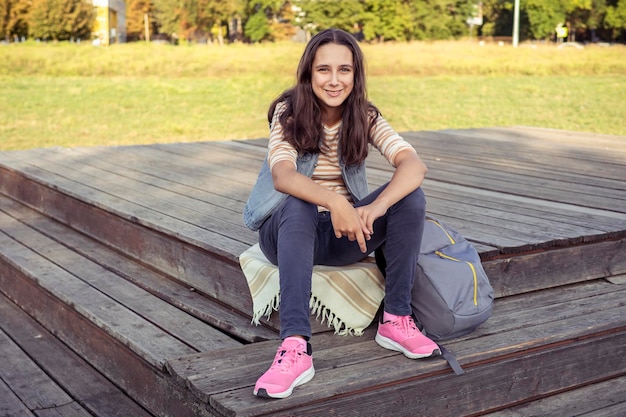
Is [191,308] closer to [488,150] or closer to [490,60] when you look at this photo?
[488,150]

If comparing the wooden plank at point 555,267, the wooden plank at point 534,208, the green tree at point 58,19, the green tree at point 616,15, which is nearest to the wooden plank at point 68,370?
the wooden plank at point 555,267

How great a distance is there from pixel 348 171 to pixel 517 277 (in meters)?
0.76

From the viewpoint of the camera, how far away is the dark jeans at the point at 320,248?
2.47 metres

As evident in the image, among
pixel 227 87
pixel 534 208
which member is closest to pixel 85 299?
pixel 534 208

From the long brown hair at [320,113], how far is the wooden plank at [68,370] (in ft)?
3.41

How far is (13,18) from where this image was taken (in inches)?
1777

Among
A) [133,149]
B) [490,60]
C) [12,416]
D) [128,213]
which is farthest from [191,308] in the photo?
[490,60]

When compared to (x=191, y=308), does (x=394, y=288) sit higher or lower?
higher

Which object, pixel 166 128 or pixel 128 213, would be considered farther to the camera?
pixel 166 128

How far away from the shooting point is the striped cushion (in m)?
2.74

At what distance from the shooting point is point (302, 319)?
2453 mm

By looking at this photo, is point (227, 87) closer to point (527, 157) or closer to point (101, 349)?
point (527, 157)

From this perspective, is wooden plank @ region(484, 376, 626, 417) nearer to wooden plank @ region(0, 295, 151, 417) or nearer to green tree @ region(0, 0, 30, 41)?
wooden plank @ region(0, 295, 151, 417)

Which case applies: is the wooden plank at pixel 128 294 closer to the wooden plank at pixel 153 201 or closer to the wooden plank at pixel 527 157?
the wooden plank at pixel 153 201
